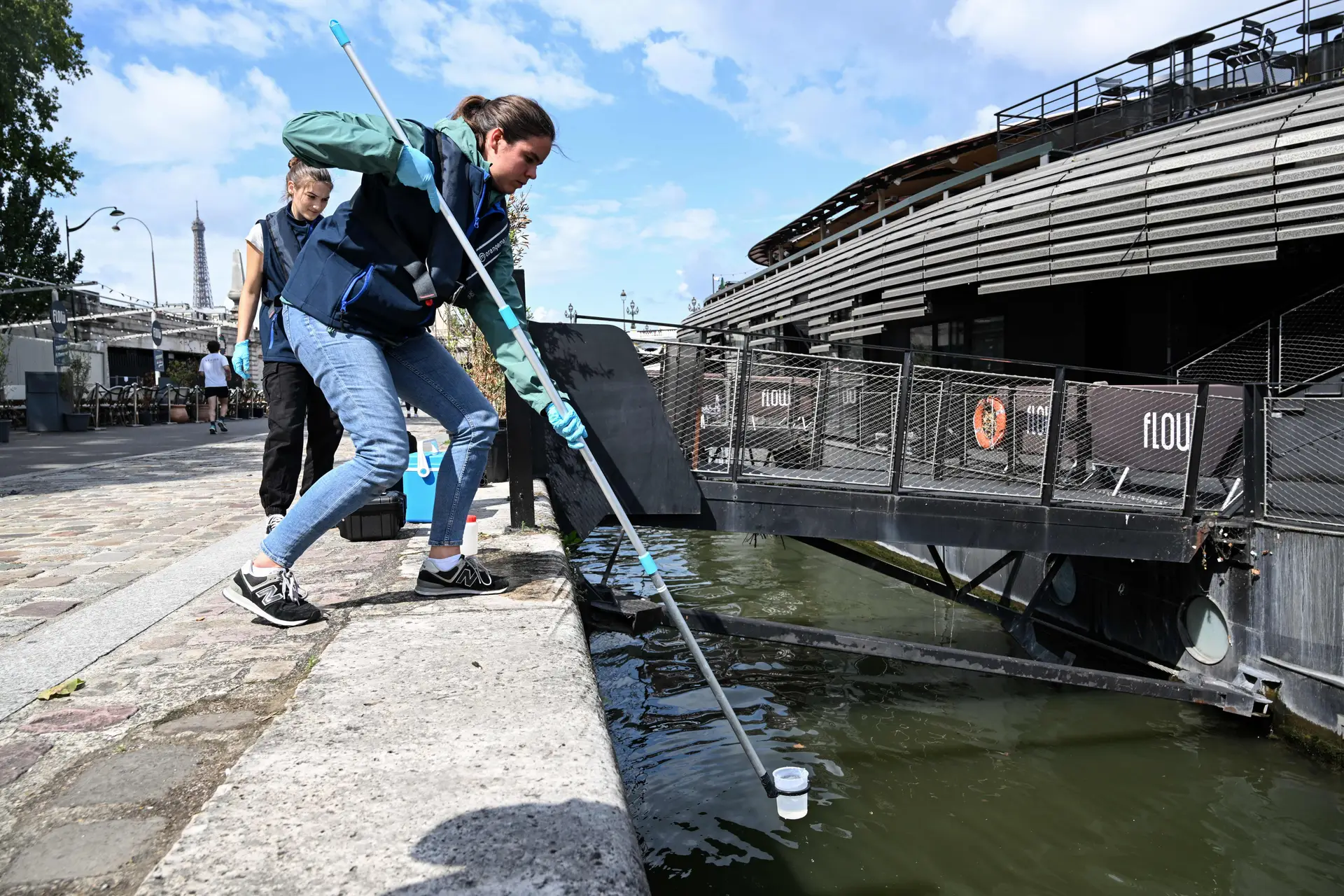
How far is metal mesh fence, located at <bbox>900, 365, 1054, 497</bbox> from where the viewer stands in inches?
253

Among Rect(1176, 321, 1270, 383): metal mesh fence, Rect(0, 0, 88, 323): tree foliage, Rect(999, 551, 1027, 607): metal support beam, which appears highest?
Rect(0, 0, 88, 323): tree foliage

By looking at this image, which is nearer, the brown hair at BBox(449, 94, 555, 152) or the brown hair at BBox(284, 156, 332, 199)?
the brown hair at BBox(449, 94, 555, 152)

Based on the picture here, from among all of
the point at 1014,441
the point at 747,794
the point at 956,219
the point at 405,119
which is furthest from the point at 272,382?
the point at 956,219

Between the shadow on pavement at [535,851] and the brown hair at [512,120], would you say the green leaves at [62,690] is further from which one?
the brown hair at [512,120]

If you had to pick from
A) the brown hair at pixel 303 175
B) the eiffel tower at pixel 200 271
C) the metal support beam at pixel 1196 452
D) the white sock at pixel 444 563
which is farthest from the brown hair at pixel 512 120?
the eiffel tower at pixel 200 271

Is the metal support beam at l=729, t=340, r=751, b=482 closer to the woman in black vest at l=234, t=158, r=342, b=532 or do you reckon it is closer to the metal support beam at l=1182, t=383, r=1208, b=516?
the woman in black vest at l=234, t=158, r=342, b=532

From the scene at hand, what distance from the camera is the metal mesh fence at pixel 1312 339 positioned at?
9797 mm

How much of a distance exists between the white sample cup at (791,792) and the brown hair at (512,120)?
2.36 m

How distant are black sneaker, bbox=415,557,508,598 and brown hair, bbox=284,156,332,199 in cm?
229

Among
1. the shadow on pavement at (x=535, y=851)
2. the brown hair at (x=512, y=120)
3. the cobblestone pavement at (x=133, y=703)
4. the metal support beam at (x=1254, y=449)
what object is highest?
the brown hair at (x=512, y=120)

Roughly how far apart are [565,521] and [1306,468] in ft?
16.6

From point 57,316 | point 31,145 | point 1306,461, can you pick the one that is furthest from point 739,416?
point 31,145

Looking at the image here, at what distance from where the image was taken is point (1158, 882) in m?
4.28

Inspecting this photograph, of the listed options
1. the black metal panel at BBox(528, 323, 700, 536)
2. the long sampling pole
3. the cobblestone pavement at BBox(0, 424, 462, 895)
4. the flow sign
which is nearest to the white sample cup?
the long sampling pole
